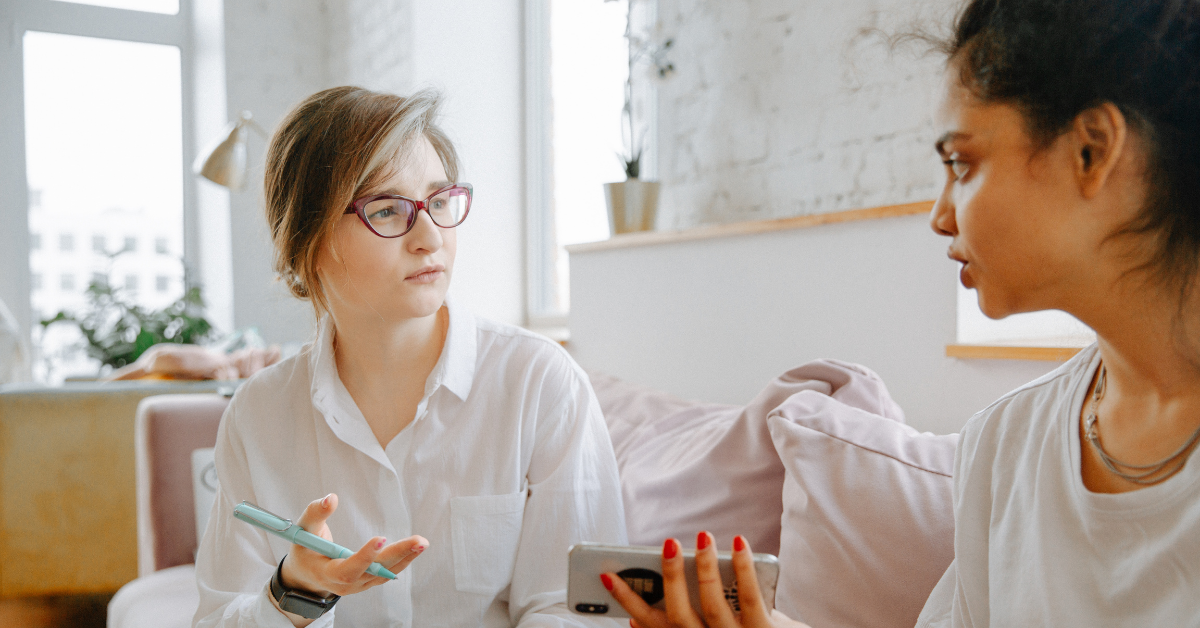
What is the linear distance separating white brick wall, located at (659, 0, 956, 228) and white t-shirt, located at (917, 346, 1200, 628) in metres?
1.03

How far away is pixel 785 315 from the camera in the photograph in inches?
72.7

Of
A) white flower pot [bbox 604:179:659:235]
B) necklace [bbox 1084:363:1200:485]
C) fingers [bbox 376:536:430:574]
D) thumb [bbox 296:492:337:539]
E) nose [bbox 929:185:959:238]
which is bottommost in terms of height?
fingers [bbox 376:536:430:574]

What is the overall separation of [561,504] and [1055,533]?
0.60 metres

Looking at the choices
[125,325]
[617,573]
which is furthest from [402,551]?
[125,325]

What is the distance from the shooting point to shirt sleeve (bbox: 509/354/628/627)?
3.63 ft

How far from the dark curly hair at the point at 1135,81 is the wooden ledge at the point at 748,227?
2.84 ft

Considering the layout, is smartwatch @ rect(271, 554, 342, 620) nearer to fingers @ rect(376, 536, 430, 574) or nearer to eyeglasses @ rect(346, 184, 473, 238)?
fingers @ rect(376, 536, 430, 574)

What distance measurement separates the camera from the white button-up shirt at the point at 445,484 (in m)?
1.12

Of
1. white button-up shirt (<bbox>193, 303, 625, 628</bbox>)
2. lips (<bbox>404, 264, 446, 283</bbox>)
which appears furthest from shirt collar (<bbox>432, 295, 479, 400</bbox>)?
lips (<bbox>404, 264, 446, 283</bbox>)

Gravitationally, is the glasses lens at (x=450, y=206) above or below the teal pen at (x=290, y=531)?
above

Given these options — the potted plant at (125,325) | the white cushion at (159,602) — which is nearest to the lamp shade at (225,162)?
the potted plant at (125,325)

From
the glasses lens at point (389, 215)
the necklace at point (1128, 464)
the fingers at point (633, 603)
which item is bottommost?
the fingers at point (633, 603)

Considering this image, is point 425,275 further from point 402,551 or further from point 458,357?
point 402,551

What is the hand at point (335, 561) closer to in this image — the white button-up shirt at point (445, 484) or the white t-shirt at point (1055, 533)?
the white button-up shirt at point (445, 484)
